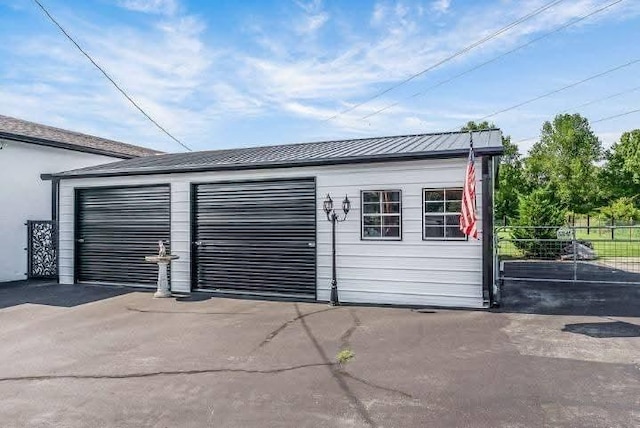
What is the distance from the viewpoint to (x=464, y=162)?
6961 mm

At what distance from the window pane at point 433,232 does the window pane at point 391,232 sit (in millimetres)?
487

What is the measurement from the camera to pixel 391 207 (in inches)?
294

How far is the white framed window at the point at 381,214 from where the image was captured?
7.41m

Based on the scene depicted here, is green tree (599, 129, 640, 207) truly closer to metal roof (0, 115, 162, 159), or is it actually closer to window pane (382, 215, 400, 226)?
window pane (382, 215, 400, 226)

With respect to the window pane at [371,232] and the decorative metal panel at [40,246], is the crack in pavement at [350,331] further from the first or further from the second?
the decorative metal panel at [40,246]

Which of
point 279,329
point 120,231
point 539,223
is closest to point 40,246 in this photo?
point 120,231

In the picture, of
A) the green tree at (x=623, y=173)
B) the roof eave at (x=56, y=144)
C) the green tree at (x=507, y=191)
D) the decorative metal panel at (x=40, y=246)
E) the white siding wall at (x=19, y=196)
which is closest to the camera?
the roof eave at (x=56, y=144)

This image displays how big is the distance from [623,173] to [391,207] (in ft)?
101

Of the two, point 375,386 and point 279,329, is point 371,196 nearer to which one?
point 279,329

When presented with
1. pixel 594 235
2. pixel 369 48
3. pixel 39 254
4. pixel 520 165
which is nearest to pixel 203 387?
pixel 39 254

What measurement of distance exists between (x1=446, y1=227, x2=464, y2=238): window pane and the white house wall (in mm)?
131

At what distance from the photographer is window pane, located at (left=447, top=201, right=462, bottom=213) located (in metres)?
7.07

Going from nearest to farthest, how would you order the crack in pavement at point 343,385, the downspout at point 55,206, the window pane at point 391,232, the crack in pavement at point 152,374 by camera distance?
the crack in pavement at point 343,385, the crack in pavement at point 152,374, the window pane at point 391,232, the downspout at point 55,206

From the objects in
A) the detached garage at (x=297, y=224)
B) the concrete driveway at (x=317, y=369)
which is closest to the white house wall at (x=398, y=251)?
the detached garage at (x=297, y=224)
